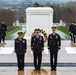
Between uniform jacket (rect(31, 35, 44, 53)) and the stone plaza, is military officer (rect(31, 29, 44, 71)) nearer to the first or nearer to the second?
uniform jacket (rect(31, 35, 44, 53))

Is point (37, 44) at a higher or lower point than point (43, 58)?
higher

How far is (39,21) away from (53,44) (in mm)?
6810

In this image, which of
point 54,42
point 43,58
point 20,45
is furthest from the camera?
point 43,58

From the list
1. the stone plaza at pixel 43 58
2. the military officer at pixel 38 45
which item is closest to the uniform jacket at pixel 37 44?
the military officer at pixel 38 45

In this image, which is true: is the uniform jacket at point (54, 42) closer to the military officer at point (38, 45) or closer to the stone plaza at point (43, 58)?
the military officer at point (38, 45)

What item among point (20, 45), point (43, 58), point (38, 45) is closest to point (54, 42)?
point (38, 45)

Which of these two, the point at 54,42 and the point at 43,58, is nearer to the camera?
the point at 54,42

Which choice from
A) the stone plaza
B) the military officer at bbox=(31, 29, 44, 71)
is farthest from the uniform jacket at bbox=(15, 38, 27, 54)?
the stone plaza

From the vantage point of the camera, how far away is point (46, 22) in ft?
65.7

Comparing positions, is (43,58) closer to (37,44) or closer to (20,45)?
(37,44)

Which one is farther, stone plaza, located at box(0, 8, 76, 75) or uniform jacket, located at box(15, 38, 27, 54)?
stone plaza, located at box(0, 8, 76, 75)

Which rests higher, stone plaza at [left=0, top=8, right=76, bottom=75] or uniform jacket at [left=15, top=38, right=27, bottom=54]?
uniform jacket at [left=15, top=38, right=27, bottom=54]

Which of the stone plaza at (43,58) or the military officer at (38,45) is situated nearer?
the military officer at (38,45)

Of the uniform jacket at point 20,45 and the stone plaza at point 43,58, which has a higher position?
the uniform jacket at point 20,45
